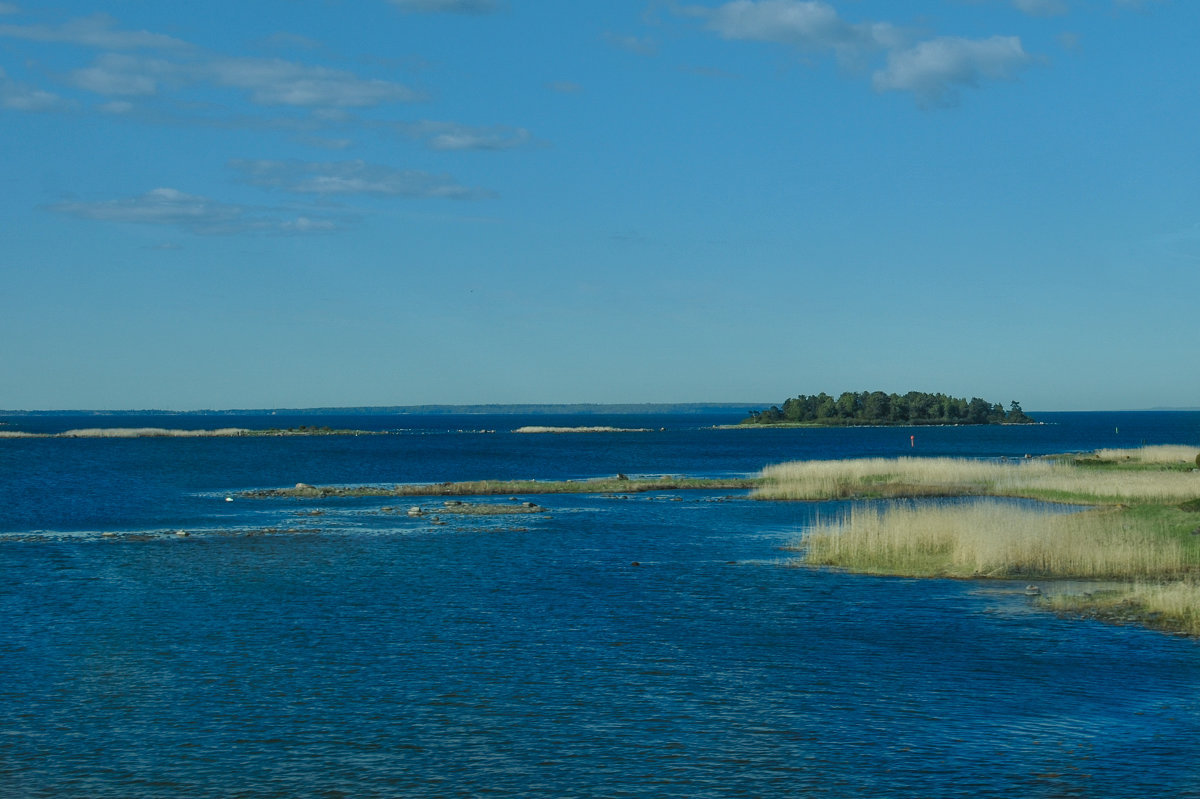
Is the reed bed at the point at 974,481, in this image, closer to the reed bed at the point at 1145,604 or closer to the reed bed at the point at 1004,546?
the reed bed at the point at 1004,546

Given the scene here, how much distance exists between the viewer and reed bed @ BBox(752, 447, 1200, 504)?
190 ft

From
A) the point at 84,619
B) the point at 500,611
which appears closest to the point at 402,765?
the point at 500,611

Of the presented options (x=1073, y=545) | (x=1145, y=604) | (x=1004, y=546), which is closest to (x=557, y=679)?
(x=1145, y=604)

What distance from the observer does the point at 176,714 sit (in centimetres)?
2150

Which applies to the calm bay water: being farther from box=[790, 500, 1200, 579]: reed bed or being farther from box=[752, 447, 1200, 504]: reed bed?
box=[752, 447, 1200, 504]: reed bed

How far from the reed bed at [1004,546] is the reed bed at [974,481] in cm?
1131

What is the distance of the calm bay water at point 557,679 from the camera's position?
18078 millimetres

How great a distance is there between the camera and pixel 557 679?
78.9 feet

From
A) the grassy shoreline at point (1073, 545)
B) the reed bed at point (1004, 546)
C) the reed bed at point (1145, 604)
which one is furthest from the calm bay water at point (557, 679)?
the reed bed at point (1004, 546)

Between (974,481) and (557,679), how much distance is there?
188 feet

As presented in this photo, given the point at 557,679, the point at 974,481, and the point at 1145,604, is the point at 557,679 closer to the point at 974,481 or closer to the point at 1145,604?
the point at 1145,604

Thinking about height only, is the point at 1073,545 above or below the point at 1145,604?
above

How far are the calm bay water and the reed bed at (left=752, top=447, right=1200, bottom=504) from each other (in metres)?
21.6

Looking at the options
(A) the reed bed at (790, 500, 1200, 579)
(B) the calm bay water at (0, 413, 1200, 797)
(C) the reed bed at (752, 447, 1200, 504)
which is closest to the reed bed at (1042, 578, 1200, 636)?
(B) the calm bay water at (0, 413, 1200, 797)
